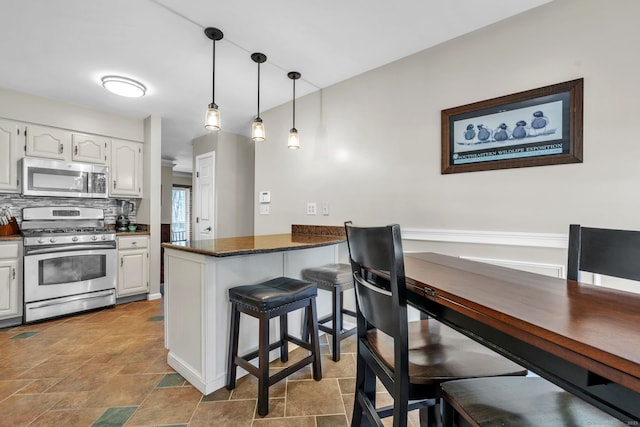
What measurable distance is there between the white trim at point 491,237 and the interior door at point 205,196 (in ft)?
10.8

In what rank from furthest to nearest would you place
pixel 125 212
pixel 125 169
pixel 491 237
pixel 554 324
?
1. pixel 125 212
2. pixel 125 169
3. pixel 491 237
4. pixel 554 324

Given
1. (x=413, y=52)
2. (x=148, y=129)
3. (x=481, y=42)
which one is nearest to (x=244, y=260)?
(x=413, y=52)

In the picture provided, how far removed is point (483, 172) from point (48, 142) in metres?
4.44

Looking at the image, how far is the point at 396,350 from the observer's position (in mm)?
850

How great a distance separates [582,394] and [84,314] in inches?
166

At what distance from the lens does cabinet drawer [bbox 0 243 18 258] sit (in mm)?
2754

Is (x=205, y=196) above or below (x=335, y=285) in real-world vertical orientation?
above

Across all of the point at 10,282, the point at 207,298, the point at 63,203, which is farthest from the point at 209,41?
the point at 10,282

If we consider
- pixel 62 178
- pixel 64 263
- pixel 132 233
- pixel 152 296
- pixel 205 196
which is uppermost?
pixel 62 178

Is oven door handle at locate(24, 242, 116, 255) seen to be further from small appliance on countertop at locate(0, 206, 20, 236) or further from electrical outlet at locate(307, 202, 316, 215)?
electrical outlet at locate(307, 202, 316, 215)

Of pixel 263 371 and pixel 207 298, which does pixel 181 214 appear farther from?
pixel 263 371

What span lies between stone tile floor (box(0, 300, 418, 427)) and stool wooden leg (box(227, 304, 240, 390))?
6cm

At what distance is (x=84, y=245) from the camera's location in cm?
320

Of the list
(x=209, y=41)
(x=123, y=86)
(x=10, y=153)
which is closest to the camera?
(x=209, y=41)
